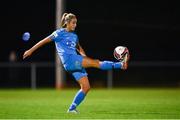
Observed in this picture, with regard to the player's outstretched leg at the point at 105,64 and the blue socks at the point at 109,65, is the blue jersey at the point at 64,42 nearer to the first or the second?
the player's outstretched leg at the point at 105,64

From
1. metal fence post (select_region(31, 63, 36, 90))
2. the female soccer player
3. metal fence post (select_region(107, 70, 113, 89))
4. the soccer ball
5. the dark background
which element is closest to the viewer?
the female soccer player

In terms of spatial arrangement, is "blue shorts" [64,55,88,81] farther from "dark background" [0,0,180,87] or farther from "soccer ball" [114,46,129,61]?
"dark background" [0,0,180,87]

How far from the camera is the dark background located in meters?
32.4

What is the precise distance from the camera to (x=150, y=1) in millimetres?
38250

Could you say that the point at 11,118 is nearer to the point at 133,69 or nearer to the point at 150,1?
the point at 133,69

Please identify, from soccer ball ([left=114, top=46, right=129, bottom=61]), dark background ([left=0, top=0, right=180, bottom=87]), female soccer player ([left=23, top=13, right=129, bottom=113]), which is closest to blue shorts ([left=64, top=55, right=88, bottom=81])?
female soccer player ([left=23, top=13, right=129, bottom=113])

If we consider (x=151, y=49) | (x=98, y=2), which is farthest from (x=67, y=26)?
(x=98, y=2)

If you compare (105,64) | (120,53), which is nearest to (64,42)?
(105,64)

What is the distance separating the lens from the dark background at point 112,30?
3241cm

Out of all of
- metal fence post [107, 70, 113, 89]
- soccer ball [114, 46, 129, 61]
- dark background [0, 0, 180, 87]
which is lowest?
metal fence post [107, 70, 113, 89]

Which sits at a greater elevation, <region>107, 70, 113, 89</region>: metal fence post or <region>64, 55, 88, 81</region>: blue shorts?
<region>64, 55, 88, 81</region>: blue shorts

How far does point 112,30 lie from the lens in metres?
36.7

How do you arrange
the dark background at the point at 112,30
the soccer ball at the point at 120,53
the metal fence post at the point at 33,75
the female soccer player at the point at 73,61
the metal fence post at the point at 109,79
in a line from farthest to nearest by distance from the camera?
1. the dark background at the point at 112,30
2. the metal fence post at the point at 109,79
3. the metal fence post at the point at 33,75
4. the soccer ball at the point at 120,53
5. the female soccer player at the point at 73,61

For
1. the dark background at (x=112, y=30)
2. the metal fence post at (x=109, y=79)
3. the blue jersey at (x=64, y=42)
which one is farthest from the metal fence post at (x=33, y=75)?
the blue jersey at (x=64, y=42)
